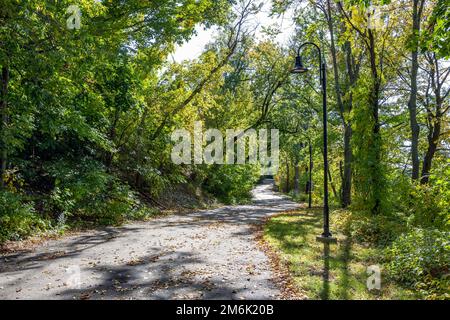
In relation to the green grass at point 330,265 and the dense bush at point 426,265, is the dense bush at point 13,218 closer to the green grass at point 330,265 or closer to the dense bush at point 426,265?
the green grass at point 330,265

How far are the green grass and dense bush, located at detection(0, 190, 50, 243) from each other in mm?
7159

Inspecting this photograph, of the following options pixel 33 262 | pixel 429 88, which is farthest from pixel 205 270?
pixel 429 88

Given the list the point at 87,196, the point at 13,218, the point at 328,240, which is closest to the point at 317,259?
the point at 328,240

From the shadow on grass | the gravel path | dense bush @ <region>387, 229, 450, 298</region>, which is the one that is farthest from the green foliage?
dense bush @ <region>387, 229, 450, 298</region>

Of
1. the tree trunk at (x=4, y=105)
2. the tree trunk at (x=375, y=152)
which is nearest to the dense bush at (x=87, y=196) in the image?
the tree trunk at (x=4, y=105)

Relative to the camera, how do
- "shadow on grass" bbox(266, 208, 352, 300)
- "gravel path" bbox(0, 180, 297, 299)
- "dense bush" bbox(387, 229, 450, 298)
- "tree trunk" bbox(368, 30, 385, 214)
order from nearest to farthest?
"dense bush" bbox(387, 229, 450, 298)
"gravel path" bbox(0, 180, 297, 299)
"shadow on grass" bbox(266, 208, 352, 300)
"tree trunk" bbox(368, 30, 385, 214)

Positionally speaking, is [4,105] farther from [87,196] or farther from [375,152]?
[375,152]

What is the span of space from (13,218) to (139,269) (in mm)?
4766

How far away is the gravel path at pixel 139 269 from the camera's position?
5977 mm

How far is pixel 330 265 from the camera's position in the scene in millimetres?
7898

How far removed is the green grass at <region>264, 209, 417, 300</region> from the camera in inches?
237

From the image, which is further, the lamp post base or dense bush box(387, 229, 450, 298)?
the lamp post base

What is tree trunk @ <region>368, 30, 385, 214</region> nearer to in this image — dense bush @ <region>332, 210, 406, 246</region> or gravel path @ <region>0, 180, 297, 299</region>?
dense bush @ <region>332, 210, 406, 246</region>
